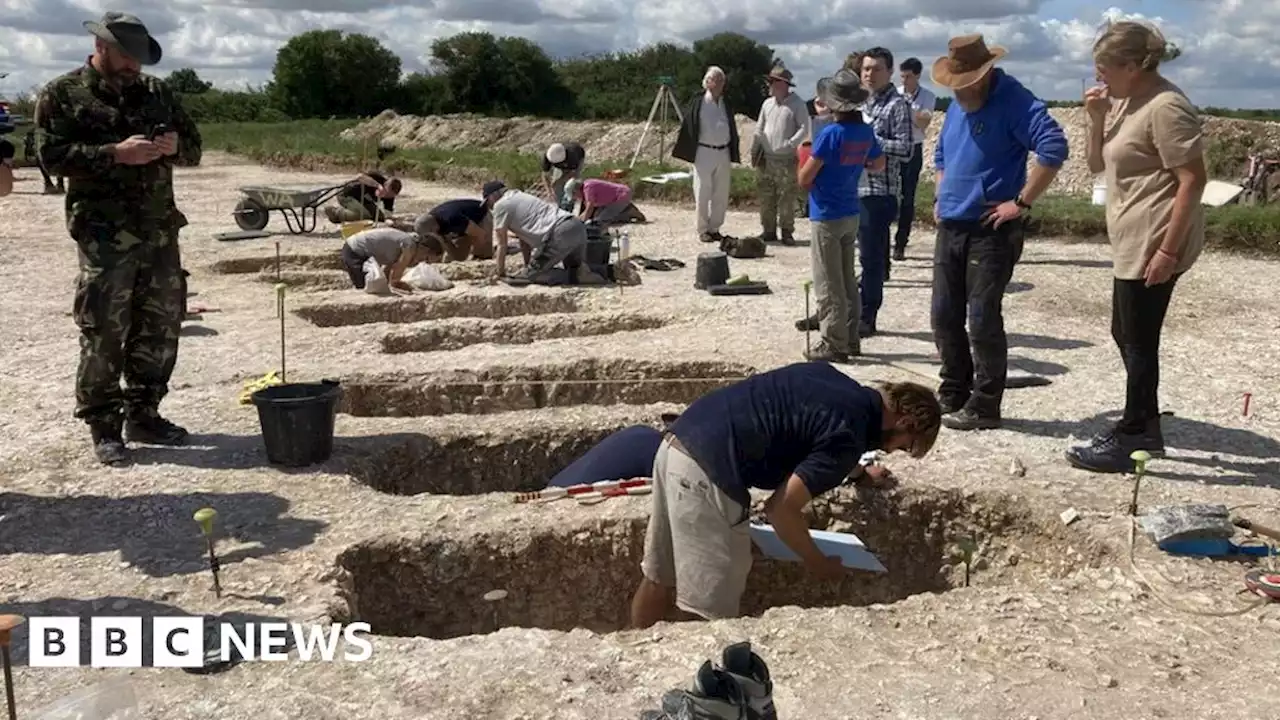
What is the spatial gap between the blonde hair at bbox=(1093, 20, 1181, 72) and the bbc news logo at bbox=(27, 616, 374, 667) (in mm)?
3713

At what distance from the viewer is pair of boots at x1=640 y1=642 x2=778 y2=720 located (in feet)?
7.61

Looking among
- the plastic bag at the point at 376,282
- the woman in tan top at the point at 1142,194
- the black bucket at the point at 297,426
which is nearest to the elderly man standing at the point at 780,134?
the plastic bag at the point at 376,282

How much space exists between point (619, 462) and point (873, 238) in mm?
3140

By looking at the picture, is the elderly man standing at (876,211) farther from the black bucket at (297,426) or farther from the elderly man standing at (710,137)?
the black bucket at (297,426)

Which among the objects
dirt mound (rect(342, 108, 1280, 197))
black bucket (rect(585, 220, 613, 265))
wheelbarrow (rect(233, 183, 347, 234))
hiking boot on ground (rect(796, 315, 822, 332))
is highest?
dirt mound (rect(342, 108, 1280, 197))

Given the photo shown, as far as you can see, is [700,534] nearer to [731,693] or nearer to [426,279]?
[731,693]

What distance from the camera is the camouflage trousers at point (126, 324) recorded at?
4.79 m

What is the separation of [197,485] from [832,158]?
4.05m

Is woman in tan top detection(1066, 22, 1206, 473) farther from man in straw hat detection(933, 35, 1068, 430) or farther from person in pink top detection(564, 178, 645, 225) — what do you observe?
person in pink top detection(564, 178, 645, 225)

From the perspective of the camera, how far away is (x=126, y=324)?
16.2 feet

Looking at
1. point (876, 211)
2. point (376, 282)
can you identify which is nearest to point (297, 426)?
point (876, 211)

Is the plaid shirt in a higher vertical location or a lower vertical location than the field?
higher

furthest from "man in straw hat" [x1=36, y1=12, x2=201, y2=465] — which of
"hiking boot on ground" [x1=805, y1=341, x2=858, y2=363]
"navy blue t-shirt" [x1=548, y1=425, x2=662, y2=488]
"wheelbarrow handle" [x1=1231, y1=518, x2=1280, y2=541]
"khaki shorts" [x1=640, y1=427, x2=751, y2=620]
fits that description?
"wheelbarrow handle" [x1=1231, y1=518, x2=1280, y2=541]

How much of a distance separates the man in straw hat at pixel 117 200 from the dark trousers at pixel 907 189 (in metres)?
6.66
